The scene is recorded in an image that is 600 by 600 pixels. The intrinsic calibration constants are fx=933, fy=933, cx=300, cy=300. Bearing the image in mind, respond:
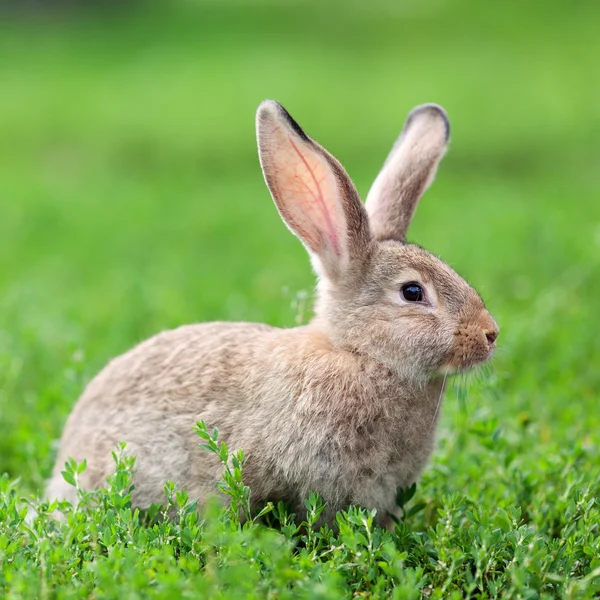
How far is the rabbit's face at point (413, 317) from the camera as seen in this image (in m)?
4.08

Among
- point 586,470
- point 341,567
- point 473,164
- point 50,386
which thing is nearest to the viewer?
point 341,567

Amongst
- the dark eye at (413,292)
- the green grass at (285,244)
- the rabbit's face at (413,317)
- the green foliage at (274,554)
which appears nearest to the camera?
the green foliage at (274,554)

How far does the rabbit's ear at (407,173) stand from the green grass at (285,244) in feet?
2.15

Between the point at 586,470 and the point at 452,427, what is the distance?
0.94 metres

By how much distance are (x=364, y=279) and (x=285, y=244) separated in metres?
6.64

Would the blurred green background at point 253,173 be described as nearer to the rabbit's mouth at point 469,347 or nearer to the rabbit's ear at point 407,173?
the rabbit's mouth at point 469,347

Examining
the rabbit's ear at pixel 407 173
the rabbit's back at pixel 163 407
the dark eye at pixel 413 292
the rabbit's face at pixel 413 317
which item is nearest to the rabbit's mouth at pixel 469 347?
the rabbit's face at pixel 413 317

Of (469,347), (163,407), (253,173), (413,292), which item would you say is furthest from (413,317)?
(253,173)

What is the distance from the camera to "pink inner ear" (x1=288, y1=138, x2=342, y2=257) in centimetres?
424

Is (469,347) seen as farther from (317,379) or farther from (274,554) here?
(274,554)

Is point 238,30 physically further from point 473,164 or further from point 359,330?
point 359,330

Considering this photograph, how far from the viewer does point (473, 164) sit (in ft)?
52.6

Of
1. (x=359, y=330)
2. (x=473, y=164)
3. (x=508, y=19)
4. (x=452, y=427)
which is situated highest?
(x=508, y=19)

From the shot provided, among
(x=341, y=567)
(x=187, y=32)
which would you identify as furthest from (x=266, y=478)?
(x=187, y=32)
